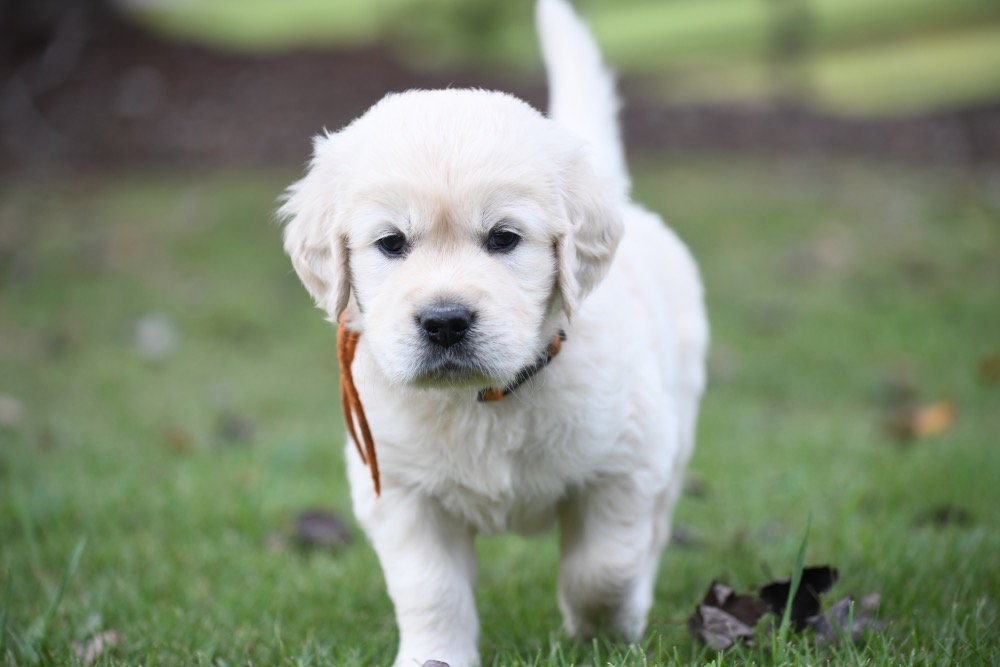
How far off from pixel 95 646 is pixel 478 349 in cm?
119

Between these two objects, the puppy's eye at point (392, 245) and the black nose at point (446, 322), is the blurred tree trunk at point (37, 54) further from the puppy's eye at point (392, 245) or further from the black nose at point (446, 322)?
the black nose at point (446, 322)

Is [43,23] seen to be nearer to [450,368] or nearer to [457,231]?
[457,231]

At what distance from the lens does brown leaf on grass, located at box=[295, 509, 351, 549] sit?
11.2 feet

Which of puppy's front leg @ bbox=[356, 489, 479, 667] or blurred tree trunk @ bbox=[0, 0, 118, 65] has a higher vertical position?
blurred tree trunk @ bbox=[0, 0, 118, 65]

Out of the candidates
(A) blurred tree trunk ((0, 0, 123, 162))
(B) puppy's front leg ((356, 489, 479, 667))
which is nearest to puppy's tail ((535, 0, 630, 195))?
(B) puppy's front leg ((356, 489, 479, 667))

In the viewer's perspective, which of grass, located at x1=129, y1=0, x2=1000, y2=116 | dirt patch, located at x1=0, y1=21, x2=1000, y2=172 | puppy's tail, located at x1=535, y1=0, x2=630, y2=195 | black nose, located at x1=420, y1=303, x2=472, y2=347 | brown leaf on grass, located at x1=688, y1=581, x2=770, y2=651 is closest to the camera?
black nose, located at x1=420, y1=303, x2=472, y2=347

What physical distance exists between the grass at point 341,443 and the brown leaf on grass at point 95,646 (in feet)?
0.11

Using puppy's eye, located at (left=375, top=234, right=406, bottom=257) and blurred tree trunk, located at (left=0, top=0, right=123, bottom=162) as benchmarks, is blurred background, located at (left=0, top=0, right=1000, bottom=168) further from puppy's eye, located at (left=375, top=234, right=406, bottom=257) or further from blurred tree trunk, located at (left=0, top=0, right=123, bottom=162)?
puppy's eye, located at (left=375, top=234, right=406, bottom=257)

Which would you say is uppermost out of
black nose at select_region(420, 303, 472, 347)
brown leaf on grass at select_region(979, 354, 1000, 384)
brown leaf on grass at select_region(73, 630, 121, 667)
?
black nose at select_region(420, 303, 472, 347)

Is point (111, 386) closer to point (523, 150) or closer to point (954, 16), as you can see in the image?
point (523, 150)

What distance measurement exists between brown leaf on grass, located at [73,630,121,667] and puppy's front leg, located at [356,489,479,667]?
0.67 meters

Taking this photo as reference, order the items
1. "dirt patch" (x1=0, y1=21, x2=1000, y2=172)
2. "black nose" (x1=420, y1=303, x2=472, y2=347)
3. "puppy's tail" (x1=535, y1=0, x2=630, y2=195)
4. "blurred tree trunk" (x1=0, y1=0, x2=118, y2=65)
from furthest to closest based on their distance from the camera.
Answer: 1. "blurred tree trunk" (x1=0, y1=0, x2=118, y2=65)
2. "dirt patch" (x1=0, y1=21, x2=1000, y2=172)
3. "puppy's tail" (x1=535, y1=0, x2=630, y2=195)
4. "black nose" (x1=420, y1=303, x2=472, y2=347)

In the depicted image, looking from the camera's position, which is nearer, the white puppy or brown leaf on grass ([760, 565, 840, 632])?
the white puppy

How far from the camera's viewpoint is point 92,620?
2703 mm
